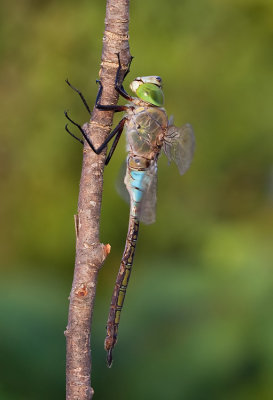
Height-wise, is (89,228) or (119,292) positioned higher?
(89,228)

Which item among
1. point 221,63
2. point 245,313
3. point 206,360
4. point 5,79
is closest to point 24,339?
point 206,360

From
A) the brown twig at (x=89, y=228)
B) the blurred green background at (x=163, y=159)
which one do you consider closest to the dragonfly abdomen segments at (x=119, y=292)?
the brown twig at (x=89, y=228)

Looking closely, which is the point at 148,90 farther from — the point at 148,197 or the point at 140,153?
the point at 148,197

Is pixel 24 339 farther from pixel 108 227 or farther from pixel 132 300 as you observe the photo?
pixel 108 227

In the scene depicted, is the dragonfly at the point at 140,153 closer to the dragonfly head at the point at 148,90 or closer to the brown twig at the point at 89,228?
the dragonfly head at the point at 148,90

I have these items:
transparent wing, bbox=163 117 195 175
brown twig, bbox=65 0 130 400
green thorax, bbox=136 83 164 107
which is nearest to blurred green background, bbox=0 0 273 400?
transparent wing, bbox=163 117 195 175

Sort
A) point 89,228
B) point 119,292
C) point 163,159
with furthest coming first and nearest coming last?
1. point 163,159
2. point 119,292
3. point 89,228

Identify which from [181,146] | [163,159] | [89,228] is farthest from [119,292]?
[163,159]
